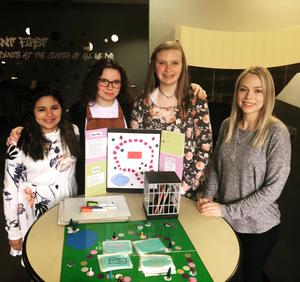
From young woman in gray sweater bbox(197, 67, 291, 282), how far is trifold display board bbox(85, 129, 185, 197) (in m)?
0.26

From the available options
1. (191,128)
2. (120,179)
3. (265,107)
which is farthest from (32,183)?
(265,107)

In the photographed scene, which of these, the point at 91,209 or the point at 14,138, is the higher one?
the point at 14,138

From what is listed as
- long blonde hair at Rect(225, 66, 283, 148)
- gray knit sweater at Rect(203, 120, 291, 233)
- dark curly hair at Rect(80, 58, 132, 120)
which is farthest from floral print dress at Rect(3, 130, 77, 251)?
long blonde hair at Rect(225, 66, 283, 148)

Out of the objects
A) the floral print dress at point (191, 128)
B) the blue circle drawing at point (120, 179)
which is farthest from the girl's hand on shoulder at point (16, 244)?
the floral print dress at point (191, 128)

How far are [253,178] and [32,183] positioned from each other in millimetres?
1120

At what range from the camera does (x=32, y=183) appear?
1.74 metres

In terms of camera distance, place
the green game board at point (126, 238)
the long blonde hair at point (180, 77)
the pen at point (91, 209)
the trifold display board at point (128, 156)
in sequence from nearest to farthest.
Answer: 1. the green game board at point (126, 238)
2. the pen at point (91, 209)
3. the trifold display board at point (128, 156)
4. the long blonde hair at point (180, 77)

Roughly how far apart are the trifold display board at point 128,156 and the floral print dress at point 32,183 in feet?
0.62

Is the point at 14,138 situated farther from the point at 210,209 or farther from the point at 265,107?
the point at 265,107

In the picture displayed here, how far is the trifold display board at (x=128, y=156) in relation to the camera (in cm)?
166

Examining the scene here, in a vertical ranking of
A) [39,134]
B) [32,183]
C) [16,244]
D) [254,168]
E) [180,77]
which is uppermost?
[180,77]

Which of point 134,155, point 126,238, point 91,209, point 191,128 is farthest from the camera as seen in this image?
point 191,128

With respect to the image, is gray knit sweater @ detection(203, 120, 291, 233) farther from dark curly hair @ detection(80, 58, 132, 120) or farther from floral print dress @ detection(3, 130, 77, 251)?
floral print dress @ detection(3, 130, 77, 251)

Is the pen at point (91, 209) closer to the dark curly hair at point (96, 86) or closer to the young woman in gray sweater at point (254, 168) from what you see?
the young woman in gray sweater at point (254, 168)
